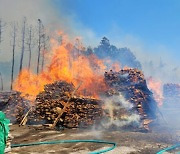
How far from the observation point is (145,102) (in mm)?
17844

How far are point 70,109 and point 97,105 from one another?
6.69 feet

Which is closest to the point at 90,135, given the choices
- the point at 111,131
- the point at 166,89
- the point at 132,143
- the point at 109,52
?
the point at 111,131

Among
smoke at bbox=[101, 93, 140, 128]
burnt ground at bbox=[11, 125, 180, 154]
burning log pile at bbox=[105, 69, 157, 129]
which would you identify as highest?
burning log pile at bbox=[105, 69, 157, 129]

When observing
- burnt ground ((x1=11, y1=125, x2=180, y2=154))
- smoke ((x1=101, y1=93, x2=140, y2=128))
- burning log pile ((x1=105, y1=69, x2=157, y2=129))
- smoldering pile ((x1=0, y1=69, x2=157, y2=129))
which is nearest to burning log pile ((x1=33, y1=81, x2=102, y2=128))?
smoldering pile ((x1=0, y1=69, x2=157, y2=129))

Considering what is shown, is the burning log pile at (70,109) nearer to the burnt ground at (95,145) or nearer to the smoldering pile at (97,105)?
the smoldering pile at (97,105)

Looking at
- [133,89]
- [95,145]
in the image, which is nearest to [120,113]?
[133,89]

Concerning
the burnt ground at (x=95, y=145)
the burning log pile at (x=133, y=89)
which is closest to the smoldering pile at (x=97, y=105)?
the burning log pile at (x=133, y=89)

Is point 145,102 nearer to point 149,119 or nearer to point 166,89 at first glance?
point 149,119

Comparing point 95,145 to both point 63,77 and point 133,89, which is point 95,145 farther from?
point 63,77

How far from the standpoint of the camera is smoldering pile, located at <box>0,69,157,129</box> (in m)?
16.8

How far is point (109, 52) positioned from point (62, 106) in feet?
154

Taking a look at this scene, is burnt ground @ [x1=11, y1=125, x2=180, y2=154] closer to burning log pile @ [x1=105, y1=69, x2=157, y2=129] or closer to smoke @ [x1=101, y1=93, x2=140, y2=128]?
smoke @ [x1=101, y1=93, x2=140, y2=128]

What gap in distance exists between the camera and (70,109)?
17719mm

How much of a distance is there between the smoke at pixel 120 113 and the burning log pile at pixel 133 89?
40 centimetres
